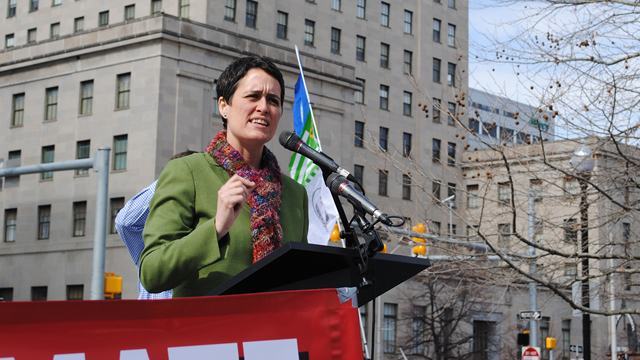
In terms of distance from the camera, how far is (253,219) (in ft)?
11.1

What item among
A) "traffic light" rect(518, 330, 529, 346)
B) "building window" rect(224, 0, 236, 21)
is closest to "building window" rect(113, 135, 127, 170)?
"building window" rect(224, 0, 236, 21)

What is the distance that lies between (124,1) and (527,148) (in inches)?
1645

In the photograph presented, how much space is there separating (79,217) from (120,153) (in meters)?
4.10

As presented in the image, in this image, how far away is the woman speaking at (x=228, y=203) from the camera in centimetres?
303

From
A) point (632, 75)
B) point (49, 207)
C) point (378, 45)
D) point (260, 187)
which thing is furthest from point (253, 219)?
point (378, 45)

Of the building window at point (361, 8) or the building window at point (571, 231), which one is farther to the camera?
the building window at point (361, 8)

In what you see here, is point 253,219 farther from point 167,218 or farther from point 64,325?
point 64,325

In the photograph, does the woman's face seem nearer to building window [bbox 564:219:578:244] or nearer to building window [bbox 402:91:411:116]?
building window [bbox 564:219:578:244]

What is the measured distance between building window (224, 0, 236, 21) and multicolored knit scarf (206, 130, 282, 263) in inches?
1836

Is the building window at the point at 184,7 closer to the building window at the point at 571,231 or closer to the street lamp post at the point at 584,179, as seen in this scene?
the building window at the point at 571,231

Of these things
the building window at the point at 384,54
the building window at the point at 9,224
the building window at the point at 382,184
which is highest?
the building window at the point at 384,54

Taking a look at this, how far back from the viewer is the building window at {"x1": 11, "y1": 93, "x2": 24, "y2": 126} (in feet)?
151

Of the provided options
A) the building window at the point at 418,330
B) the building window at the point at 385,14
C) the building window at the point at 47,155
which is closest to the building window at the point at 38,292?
the building window at the point at 47,155

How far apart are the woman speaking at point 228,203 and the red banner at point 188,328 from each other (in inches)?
10.2
